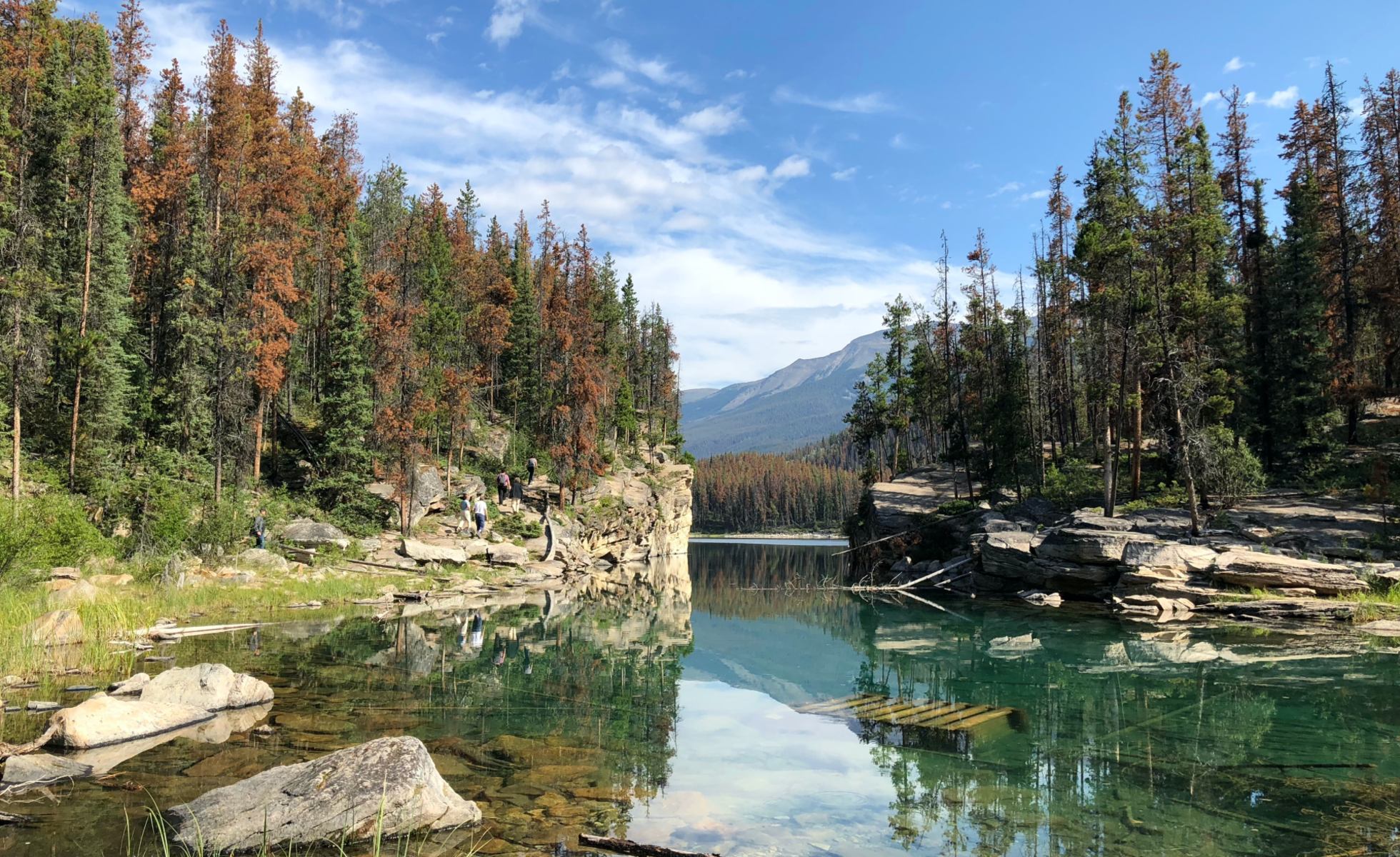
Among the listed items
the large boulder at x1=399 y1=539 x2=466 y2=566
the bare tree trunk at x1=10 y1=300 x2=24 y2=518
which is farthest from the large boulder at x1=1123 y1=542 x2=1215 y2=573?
the bare tree trunk at x1=10 y1=300 x2=24 y2=518

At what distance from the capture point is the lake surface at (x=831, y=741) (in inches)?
296

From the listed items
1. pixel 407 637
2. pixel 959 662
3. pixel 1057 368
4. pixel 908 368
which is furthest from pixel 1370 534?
pixel 908 368

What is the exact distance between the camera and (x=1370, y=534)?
24.9 meters

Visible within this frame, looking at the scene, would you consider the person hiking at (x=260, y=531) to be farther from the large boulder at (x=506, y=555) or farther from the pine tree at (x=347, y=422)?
the large boulder at (x=506, y=555)

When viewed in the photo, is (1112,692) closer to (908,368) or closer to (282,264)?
(282,264)

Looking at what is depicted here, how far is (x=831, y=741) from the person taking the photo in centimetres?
1191

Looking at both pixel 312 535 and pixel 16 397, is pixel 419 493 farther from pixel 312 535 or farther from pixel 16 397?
pixel 16 397

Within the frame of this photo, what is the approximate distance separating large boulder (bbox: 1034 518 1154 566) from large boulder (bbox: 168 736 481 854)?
26.1 metres

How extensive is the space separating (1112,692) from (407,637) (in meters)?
16.4

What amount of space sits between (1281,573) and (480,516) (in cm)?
3201

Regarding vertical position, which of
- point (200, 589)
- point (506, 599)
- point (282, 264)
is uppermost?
point (282, 264)

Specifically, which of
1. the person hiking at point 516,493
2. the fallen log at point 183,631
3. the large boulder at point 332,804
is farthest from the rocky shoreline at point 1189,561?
the fallen log at point 183,631

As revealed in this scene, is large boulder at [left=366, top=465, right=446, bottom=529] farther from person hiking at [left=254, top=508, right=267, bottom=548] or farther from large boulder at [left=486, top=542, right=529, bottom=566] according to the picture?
person hiking at [left=254, top=508, right=267, bottom=548]

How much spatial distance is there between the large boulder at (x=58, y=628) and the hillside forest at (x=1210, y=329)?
32903 mm
